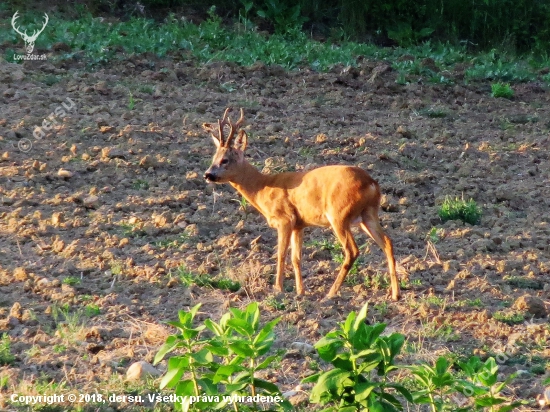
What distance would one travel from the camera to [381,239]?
864 centimetres

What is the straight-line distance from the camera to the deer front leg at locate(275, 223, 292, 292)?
340 inches

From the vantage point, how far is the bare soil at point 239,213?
7.46 meters

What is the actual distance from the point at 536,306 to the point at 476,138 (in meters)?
4.90

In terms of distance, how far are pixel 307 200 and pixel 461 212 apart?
1905 millimetres

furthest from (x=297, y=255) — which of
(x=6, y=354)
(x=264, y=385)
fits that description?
(x=264, y=385)

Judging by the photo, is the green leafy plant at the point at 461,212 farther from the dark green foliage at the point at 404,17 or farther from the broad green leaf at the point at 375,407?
the dark green foliage at the point at 404,17

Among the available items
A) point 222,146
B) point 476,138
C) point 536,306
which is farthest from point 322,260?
point 476,138

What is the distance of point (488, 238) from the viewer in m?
9.52

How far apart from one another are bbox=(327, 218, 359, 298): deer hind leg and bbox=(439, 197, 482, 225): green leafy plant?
5.69ft

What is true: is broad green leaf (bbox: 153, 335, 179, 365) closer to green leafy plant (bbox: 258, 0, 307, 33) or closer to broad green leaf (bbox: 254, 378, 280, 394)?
broad green leaf (bbox: 254, 378, 280, 394)

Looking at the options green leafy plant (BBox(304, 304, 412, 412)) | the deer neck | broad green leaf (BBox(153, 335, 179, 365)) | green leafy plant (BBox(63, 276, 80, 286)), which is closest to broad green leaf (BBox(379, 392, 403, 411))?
green leafy plant (BBox(304, 304, 412, 412))

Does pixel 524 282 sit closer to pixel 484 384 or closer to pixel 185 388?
pixel 484 384

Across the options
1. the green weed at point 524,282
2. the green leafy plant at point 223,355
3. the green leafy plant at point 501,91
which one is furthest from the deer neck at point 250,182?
the green leafy plant at point 501,91

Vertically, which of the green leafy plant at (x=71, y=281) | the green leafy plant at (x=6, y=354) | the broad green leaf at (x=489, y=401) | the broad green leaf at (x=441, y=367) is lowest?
the green leafy plant at (x=71, y=281)
